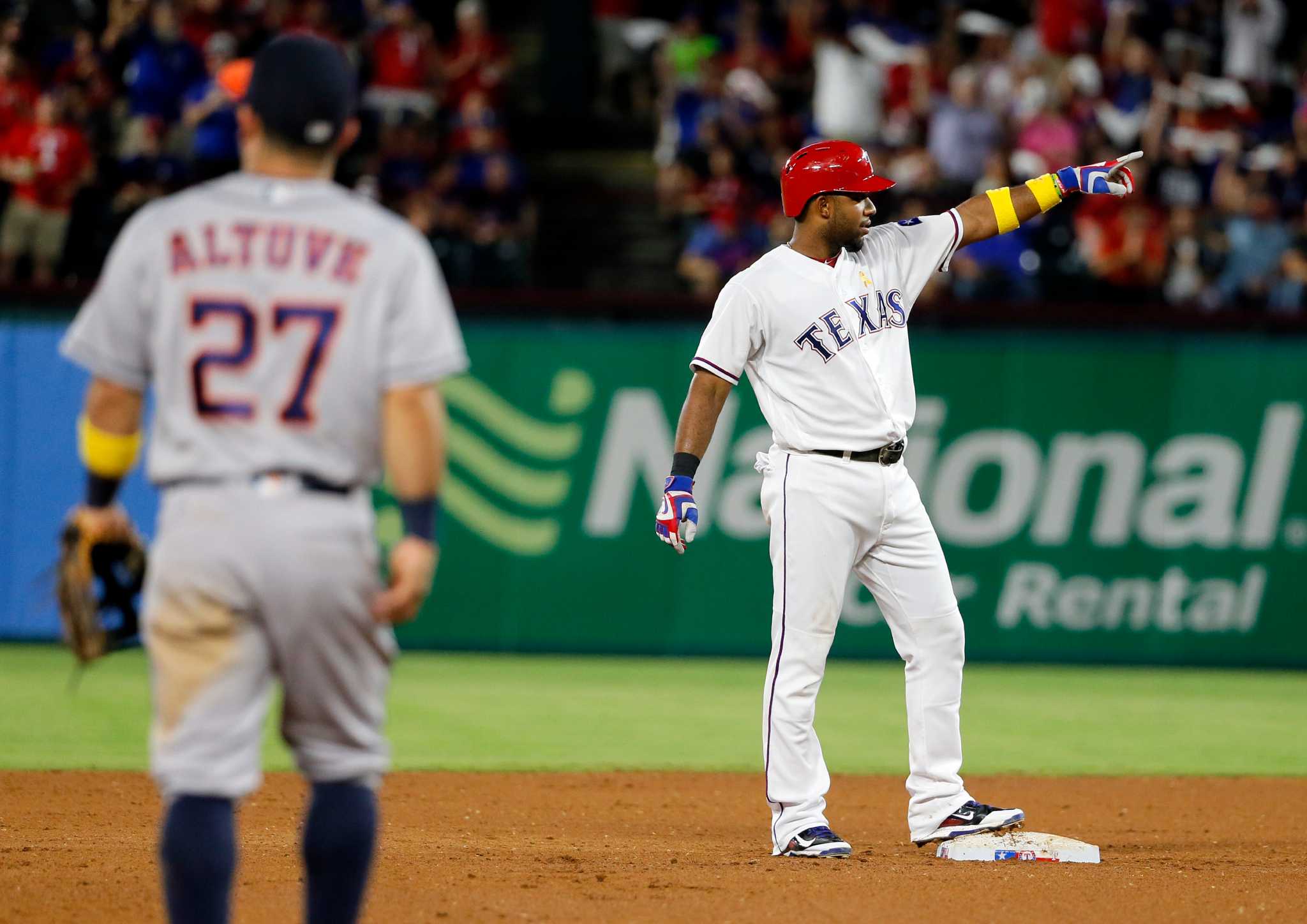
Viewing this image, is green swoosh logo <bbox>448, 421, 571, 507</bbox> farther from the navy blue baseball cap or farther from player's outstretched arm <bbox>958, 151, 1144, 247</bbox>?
the navy blue baseball cap

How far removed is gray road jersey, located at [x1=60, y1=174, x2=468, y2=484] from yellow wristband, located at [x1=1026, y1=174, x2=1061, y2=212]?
3.25 m

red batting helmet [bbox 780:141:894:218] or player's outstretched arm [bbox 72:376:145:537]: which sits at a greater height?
red batting helmet [bbox 780:141:894:218]

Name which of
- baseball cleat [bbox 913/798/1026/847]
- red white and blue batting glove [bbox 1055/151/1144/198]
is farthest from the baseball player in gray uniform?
red white and blue batting glove [bbox 1055/151/1144/198]

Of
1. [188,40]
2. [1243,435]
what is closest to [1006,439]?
[1243,435]

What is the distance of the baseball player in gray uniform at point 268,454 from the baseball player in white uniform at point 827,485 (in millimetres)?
2371

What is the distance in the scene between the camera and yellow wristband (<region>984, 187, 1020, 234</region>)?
621cm

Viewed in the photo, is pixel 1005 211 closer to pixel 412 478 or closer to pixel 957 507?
pixel 412 478

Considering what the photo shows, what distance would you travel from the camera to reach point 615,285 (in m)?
15.8

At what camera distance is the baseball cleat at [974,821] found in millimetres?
5781

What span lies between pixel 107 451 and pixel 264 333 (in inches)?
16.4

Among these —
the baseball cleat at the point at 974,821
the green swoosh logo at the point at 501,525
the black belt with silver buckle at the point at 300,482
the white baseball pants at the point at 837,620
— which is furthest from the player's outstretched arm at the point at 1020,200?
the green swoosh logo at the point at 501,525

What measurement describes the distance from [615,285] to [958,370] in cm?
441

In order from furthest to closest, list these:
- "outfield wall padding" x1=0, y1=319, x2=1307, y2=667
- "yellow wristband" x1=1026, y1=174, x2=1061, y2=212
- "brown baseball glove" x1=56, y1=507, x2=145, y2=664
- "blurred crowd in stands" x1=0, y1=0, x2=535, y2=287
Answer: "blurred crowd in stands" x1=0, y1=0, x2=535, y2=287, "outfield wall padding" x1=0, y1=319, x2=1307, y2=667, "yellow wristband" x1=1026, y1=174, x2=1061, y2=212, "brown baseball glove" x1=56, y1=507, x2=145, y2=664

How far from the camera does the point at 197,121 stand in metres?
14.2
